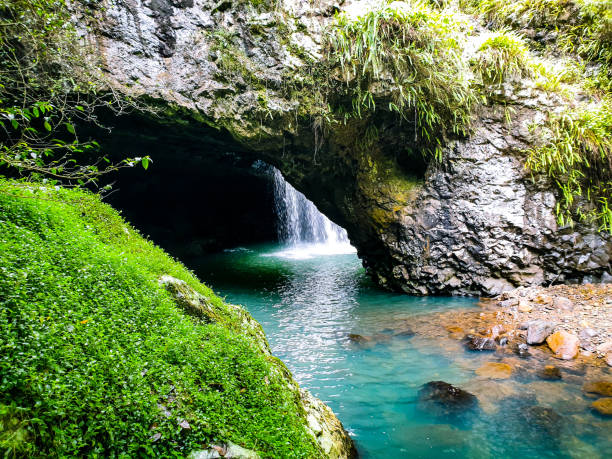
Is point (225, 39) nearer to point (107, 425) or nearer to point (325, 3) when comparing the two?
point (325, 3)

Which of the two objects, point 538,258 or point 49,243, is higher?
point 49,243

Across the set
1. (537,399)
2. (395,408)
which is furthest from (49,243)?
(537,399)

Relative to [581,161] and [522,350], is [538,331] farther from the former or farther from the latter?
[581,161]

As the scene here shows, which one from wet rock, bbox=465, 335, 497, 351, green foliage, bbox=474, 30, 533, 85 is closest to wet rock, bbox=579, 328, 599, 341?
wet rock, bbox=465, 335, 497, 351

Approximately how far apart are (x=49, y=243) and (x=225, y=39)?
19.4 feet

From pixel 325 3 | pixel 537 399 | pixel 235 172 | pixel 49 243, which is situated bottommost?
pixel 537 399

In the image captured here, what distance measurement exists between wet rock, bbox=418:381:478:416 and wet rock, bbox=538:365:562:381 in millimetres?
1234

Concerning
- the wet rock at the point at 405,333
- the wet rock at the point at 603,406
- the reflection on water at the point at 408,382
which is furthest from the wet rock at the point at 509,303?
the wet rock at the point at 603,406

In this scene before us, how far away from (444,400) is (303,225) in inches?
669

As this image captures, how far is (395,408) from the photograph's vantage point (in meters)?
4.05

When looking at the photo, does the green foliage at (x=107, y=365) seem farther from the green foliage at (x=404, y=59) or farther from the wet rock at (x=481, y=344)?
the green foliage at (x=404, y=59)

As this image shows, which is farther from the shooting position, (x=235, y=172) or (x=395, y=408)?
(x=235, y=172)

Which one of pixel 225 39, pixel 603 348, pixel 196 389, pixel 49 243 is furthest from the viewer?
pixel 225 39

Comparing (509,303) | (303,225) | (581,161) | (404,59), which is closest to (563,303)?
(509,303)
